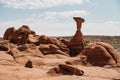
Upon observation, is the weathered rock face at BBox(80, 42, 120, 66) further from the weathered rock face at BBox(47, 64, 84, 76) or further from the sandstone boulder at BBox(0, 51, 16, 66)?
the weathered rock face at BBox(47, 64, 84, 76)

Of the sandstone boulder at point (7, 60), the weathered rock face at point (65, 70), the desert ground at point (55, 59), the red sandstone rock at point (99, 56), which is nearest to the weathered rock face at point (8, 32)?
the desert ground at point (55, 59)

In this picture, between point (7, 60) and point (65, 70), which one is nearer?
point (65, 70)

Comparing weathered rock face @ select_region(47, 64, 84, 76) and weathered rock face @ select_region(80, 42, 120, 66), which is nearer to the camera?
weathered rock face @ select_region(47, 64, 84, 76)

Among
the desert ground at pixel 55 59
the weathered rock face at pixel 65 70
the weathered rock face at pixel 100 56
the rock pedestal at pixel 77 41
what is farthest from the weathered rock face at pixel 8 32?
the weathered rock face at pixel 65 70

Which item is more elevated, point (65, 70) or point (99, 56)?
point (99, 56)

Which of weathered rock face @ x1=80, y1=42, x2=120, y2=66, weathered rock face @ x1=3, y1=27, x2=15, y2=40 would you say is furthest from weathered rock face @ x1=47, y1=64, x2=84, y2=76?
weathered rock face @ x1=3, y1=27, x2=15, y2=40

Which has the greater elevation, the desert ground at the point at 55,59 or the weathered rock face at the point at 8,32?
the weathered rock face at the point at 8,32

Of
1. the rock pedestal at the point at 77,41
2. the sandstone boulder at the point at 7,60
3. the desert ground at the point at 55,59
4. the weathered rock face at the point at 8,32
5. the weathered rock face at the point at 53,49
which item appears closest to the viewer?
the desert ground at the point at 55,59

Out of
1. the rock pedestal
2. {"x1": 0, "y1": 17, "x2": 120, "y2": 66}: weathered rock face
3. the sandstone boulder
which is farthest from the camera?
the rock pedestal

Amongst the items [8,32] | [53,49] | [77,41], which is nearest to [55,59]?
[53,49]

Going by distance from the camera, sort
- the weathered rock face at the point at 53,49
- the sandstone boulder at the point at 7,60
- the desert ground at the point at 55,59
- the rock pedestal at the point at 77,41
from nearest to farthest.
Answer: the desert ground at the point at 55,59
the sandstone boulder at the point at 7,60
the weathered rock face at the point at 53,49
the rock pedestal at the point at 77,41

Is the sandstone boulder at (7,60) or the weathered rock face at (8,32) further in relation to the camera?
the weathered rock face at (8,32)

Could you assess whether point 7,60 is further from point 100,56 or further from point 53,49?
point 100,56

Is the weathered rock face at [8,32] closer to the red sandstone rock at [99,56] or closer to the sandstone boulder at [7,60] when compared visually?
the sandstone boulder at [7,60]
